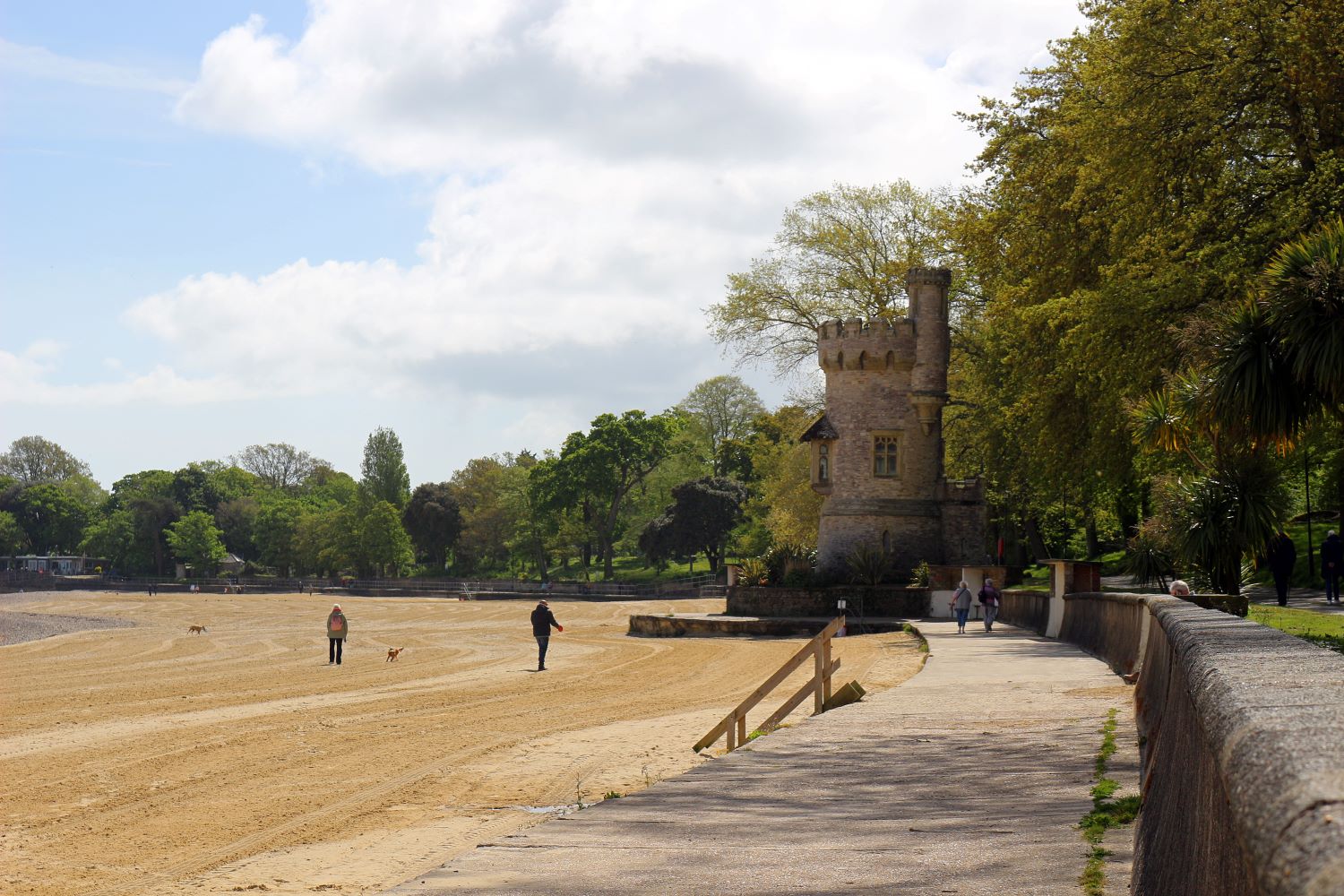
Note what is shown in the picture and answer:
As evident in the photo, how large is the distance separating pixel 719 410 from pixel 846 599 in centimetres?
6303

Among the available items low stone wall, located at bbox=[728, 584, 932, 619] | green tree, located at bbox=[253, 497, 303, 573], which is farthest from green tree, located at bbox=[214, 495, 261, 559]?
low stone wall, located at bbox=[728, 584, 932, 619]

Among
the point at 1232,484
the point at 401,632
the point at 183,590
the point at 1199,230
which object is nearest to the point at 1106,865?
the point at 1232,484

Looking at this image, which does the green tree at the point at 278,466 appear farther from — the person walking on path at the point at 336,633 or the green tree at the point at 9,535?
the person walking on path at the point at 336,633

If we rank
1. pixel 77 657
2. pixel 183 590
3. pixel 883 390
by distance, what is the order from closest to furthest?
1. pixel 77 657
2. pixel 883 390
3. pixel 183 590

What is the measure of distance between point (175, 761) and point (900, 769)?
11.3 meters

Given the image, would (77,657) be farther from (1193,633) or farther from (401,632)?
(1193,633)

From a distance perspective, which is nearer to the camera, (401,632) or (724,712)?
(724,712)

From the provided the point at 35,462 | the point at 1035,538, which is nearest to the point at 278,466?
the point at 35,462

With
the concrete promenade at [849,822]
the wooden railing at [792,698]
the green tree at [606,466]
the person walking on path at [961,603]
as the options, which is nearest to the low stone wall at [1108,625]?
the concrete promenade at [849,822]

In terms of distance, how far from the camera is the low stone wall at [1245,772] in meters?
2.14

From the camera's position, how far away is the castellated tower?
45969 mm

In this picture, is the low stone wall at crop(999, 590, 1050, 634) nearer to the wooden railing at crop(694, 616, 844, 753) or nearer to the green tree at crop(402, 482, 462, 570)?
the wooden railing at crop(694, 616, 844, 753)

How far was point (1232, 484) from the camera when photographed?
69.9 feet

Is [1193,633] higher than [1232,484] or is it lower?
lower
